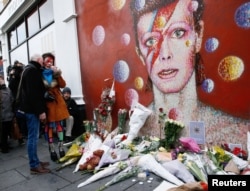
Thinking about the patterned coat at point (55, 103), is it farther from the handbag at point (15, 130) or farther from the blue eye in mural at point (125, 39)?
the handbag at point (15, 130)

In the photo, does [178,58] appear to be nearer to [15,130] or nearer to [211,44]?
[211,44]

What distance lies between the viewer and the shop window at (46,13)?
7461mm

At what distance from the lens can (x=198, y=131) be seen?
13.1ft

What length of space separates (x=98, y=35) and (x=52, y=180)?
323cm

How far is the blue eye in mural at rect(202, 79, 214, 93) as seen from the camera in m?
3.76

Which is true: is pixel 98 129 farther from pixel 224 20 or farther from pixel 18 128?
pixel 224 20

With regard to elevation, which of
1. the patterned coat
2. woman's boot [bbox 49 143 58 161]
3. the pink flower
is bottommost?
woman's boot [bbox 49 143 58 161]

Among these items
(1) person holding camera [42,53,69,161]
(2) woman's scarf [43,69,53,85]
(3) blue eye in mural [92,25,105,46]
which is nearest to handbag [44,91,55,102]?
(1) person holding camera [42,53,69,161]

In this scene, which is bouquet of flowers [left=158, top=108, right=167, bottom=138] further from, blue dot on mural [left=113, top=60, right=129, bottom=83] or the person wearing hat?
the person wearing hat

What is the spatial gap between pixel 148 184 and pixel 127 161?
2.20 ft

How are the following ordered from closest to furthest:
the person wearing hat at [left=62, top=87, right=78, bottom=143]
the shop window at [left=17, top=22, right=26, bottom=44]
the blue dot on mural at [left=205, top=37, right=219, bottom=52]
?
the blue dot on mural at [left=205, top=37, right=219, bottom=52] → the person wearing hat at [left=62, top=87, right=78, bottom=143] → the shop window at [left=17, top=22, right=26, bottom=44]

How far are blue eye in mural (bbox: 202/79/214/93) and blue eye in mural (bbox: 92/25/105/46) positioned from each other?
8.52 feet

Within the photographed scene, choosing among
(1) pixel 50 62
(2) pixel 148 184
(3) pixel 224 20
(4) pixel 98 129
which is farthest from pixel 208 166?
(1) pixel 50 62

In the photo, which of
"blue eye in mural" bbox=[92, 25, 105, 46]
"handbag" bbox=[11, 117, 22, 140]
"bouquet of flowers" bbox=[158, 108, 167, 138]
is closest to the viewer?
"bouquet of flowers" bbox=[158, 108, 167, 138]
